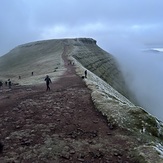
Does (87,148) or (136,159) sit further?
(87,148)

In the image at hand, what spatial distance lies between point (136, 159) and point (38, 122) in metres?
10.6

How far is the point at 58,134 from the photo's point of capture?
22.4 metres

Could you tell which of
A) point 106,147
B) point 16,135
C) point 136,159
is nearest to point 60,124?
point 16,135

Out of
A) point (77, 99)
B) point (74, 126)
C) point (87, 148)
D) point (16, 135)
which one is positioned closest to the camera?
point (87, 148)

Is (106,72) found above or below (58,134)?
below

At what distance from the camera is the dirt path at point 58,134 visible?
18891mm

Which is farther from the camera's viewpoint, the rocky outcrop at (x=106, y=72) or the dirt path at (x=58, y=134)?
the rocky outcrop at (x=106, y=72)

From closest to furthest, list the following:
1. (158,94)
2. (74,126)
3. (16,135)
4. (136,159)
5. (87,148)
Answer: (136,159)
(87,148)
(16,135)
(74,126)
(158,94)

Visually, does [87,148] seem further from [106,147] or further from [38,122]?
[38,122]

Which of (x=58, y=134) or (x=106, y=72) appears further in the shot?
(x=106, y=72)

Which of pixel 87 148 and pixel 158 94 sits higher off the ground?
pixel 87 148

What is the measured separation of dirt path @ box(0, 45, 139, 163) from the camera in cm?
1889

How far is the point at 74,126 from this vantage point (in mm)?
24469

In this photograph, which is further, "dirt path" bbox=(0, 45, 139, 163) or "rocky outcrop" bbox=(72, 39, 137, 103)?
"rocky outcrop" bbox=(72, 39, 137, 103)
